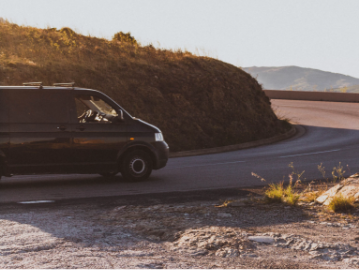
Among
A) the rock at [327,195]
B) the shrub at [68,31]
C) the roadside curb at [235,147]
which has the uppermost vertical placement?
the shrub at [68,31]

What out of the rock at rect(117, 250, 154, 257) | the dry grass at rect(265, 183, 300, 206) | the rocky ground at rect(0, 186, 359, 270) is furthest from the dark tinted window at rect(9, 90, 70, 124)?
the rock at rect(117, 250, 154, 257)

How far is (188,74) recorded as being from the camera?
23.5 metres

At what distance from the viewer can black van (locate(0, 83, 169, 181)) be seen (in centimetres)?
870

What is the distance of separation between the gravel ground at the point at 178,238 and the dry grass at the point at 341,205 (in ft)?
0.63

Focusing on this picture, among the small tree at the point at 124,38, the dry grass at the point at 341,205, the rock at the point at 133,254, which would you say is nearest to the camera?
the rock at the point at 133,254

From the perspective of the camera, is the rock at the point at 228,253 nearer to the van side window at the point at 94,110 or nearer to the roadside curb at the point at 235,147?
the van side window at the point at 94,110

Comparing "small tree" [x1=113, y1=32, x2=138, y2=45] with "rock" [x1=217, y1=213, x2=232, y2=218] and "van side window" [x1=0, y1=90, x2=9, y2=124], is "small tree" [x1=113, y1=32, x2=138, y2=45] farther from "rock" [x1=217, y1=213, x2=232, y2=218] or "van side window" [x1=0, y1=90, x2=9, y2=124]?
"rock" [x1=217, y1=213, x2=232, y2=218]

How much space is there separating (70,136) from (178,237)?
4602 mm

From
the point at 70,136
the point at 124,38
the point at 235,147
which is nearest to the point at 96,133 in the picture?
the point at 70,136

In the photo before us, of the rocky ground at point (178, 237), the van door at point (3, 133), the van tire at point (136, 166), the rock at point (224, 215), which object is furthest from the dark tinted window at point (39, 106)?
the rock at point (224, 215)

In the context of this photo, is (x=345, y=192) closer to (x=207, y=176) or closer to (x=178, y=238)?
(x=178, y=238)

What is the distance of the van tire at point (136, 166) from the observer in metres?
9.67

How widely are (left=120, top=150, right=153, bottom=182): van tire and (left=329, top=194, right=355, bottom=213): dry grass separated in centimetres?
445

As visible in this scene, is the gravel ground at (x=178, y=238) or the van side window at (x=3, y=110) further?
the van side window at (x=3, y=110)
